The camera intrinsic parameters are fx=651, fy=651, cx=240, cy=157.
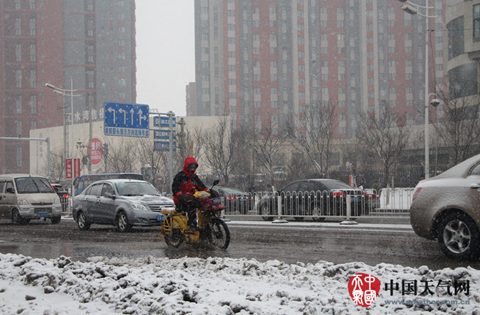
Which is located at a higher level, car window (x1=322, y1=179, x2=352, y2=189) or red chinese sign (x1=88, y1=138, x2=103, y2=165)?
red chinese sign (x1=88, y1=138, x2=103, y2=165)

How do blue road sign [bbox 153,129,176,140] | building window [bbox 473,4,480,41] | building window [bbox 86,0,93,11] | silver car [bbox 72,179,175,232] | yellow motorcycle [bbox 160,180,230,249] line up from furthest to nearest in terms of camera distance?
building window [bbox 86,0,93,11] < building window [bbox 473,4,480,41] < blue road sign [bbox 153,129,176,140] < silver car [bbox 72,179,175,232] < yellow motorcycle [bbox 160,180,230,249]

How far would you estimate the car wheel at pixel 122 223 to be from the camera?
58.1ft

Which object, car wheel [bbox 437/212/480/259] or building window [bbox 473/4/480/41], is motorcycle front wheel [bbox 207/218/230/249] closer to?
car wheel [bbox 437/212/480/259]

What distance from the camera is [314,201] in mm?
20656

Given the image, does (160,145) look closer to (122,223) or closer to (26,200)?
(26,200)

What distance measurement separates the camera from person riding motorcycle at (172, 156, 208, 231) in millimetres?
12016

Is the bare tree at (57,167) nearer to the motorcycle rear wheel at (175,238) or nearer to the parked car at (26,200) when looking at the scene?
the parked car at (26,200)

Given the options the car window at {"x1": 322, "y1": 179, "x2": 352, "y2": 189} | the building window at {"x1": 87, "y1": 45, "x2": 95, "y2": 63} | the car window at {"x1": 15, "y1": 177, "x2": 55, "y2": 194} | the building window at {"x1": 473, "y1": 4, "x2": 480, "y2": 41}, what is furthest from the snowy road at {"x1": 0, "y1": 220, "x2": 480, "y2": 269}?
the building window at {"x1": 87, "y1": 45, "x2": 95, "y2": 63}

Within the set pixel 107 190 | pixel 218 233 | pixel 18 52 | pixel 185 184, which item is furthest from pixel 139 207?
pixel 18 52

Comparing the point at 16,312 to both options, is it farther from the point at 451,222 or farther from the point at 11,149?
the point at 11,149

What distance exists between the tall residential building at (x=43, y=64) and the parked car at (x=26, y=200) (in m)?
78.7

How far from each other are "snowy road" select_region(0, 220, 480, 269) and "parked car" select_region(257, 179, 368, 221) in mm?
2753

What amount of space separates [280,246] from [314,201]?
833 centimetres

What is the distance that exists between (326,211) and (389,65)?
9387 cm
